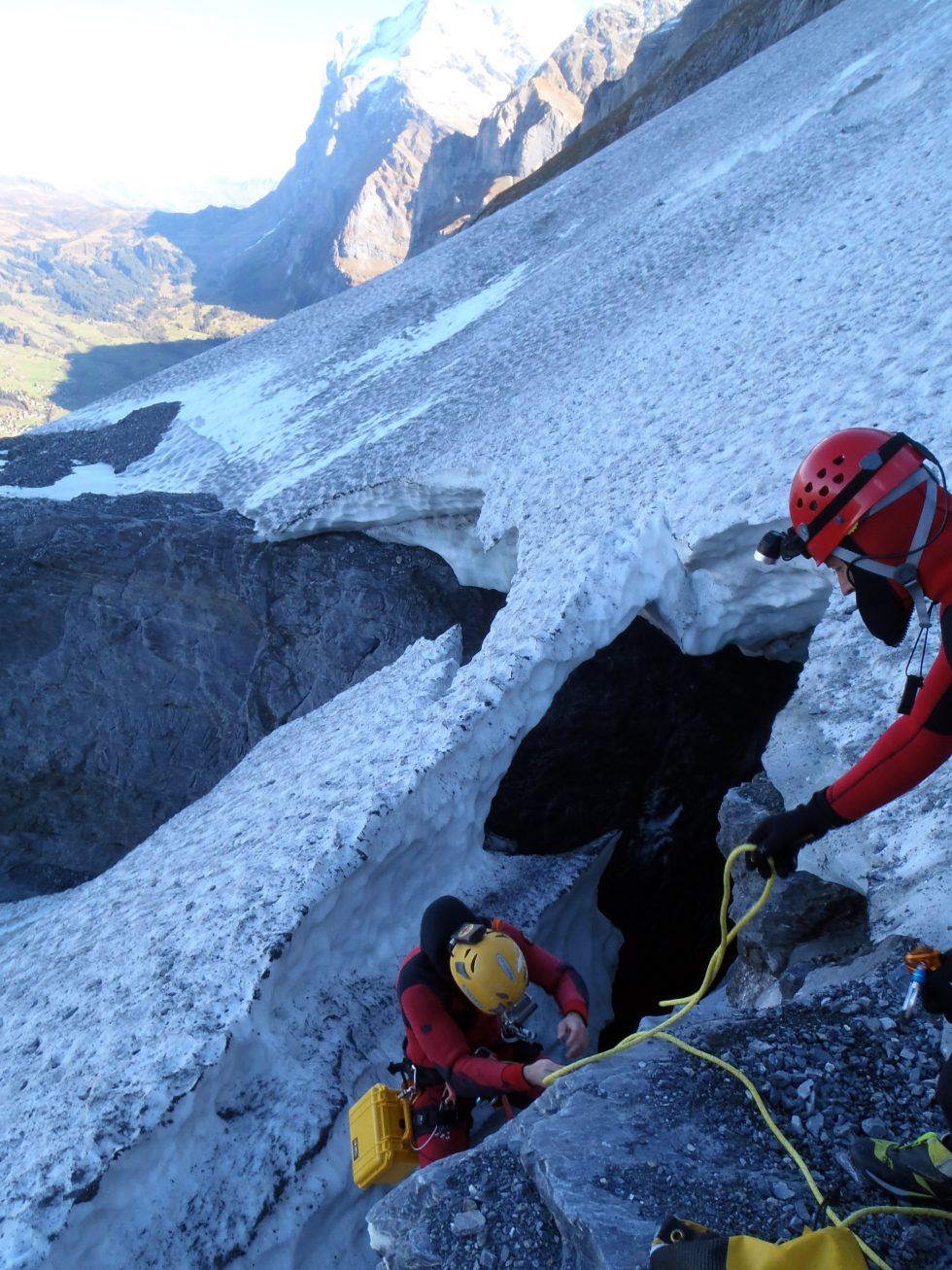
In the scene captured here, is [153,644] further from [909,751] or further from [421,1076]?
[909,751]

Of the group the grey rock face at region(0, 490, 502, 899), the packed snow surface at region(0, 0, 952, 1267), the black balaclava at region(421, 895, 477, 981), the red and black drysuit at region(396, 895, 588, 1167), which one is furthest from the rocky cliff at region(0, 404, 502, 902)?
the black balaclava at region(421, 895, 477, 981)

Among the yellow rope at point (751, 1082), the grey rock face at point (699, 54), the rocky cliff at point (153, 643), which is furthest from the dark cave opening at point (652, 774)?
the grey rock face at point (699, 54)

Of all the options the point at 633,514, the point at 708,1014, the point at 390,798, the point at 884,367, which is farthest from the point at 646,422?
the point at 708,1014

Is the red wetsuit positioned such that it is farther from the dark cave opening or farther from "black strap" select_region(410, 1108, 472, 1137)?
the dark cave opening

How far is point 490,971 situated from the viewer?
403 centimetres

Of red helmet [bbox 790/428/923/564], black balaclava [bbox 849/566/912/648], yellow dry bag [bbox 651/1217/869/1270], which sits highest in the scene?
red helmet [bbox 790/428/923/564]

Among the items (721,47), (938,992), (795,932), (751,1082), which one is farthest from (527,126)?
(938,992)

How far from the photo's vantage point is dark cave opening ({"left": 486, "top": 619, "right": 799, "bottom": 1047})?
23.7ft

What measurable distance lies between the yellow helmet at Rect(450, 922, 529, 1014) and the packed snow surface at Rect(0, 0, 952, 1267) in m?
1.13

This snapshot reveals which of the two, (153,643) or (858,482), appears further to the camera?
(153,643)

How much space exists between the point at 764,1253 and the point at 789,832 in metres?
1.51

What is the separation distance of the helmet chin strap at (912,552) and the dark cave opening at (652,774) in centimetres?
436

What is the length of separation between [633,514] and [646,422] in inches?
68.7

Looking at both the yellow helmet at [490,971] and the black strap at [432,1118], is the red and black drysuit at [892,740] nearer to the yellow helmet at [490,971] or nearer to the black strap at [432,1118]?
the yellow helmet at [490,971]
